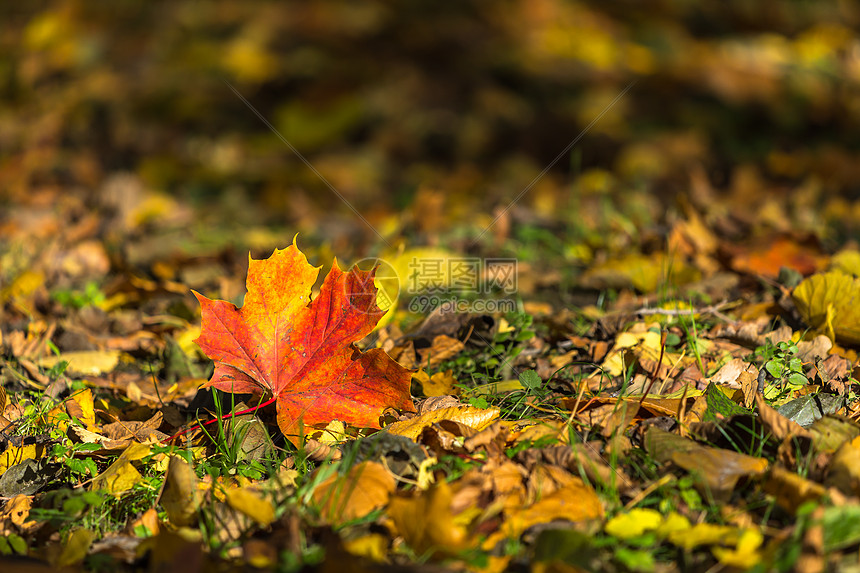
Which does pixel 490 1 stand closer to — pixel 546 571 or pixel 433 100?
pixel 433 100

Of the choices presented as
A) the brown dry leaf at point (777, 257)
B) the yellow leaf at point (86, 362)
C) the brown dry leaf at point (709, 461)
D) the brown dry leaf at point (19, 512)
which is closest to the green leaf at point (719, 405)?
the brown dry leaf at point (709, 461)

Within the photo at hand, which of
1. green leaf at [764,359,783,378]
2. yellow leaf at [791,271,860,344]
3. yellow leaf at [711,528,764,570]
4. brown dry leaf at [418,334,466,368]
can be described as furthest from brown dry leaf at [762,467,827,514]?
brown dry leaf at [418,334,466,368]

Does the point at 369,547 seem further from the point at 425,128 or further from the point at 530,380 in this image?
the point at 425,128

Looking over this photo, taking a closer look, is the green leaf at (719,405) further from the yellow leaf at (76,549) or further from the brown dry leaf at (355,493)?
the yellow leaf at (76,549)

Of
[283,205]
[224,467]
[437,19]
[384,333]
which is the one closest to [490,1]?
[437,19]

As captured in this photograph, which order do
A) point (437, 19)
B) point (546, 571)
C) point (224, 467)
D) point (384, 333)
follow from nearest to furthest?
point (546, 571)
point (224, 467)
point (384, 333)
point (437, 19)

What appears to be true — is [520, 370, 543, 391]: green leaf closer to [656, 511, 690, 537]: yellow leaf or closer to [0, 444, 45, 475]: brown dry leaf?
[656, 511, 690, 537]: yellow leaf

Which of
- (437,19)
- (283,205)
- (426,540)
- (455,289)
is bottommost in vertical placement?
(283,205)
